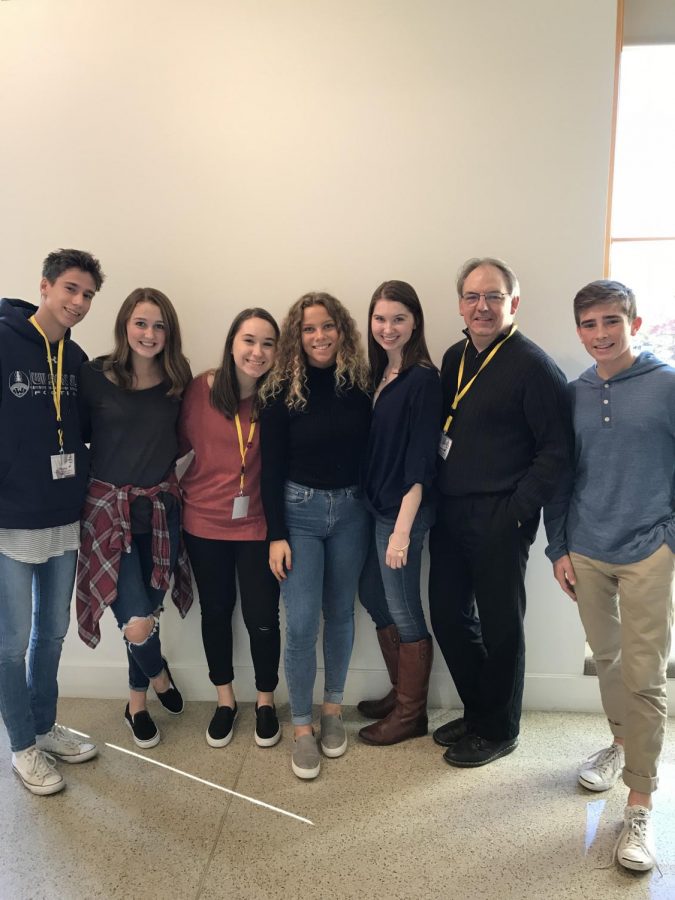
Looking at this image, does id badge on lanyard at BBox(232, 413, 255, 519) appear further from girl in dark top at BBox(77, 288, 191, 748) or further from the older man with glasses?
the older man with glasses

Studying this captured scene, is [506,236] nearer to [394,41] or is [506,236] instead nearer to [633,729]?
[394,41]

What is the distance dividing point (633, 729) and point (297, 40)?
2740mm

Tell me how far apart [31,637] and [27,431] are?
784mm

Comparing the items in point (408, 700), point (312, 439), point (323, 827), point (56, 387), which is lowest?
point (323, 827)

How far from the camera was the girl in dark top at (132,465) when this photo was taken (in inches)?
76.2

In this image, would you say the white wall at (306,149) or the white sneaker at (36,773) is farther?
the white wall at (306,149)

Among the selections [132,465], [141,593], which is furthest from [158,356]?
[141,593]

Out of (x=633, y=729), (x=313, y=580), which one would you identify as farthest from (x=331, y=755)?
(x=633, y=729)

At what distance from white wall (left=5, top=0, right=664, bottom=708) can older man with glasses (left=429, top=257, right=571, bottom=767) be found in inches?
16.3

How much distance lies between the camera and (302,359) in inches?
73.8

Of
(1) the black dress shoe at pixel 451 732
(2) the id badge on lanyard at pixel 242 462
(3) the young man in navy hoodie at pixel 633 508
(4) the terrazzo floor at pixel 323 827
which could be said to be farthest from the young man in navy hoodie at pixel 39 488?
(3) the young man in navy hoodie at pixel 633 508

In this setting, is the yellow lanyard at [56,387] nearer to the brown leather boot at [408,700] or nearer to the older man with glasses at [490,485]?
the older man with glasses at [490,485]

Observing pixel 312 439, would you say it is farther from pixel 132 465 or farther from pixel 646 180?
pixel 646 180

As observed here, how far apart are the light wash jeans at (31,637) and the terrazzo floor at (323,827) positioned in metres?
0.26
